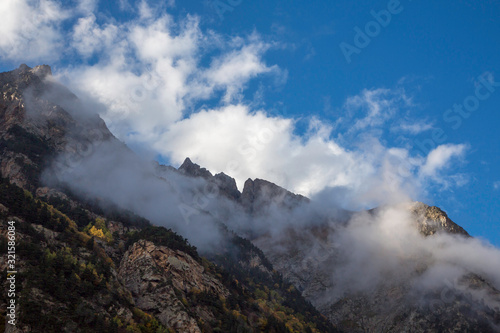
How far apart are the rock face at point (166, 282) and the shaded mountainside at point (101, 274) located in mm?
277

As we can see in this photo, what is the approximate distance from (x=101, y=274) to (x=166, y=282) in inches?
808

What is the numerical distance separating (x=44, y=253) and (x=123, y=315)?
21800 millimetres

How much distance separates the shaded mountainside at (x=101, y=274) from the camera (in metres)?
68.9

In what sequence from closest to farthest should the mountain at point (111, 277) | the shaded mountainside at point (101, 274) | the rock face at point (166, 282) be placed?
1. the shaded mountainside at point (101, 274)
2. the mountain at point (111, 277)
3. the rock face at point (166, 282)

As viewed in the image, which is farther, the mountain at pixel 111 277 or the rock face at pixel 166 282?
the rock face at pixel 166 282

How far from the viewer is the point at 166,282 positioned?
335 feet

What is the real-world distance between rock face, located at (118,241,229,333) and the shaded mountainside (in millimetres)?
277

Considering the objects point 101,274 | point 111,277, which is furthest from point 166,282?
point 101,274

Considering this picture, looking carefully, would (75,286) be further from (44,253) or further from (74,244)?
(74,244)

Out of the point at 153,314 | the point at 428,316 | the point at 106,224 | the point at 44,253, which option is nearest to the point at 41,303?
the point at 44,253

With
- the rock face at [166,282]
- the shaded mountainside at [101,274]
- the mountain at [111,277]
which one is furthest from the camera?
the rock face at [166,282]

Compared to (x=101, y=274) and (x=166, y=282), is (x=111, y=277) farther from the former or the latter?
(x=166, y=282)

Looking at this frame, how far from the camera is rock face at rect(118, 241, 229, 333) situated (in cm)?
9138

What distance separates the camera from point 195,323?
90438 millimetres
